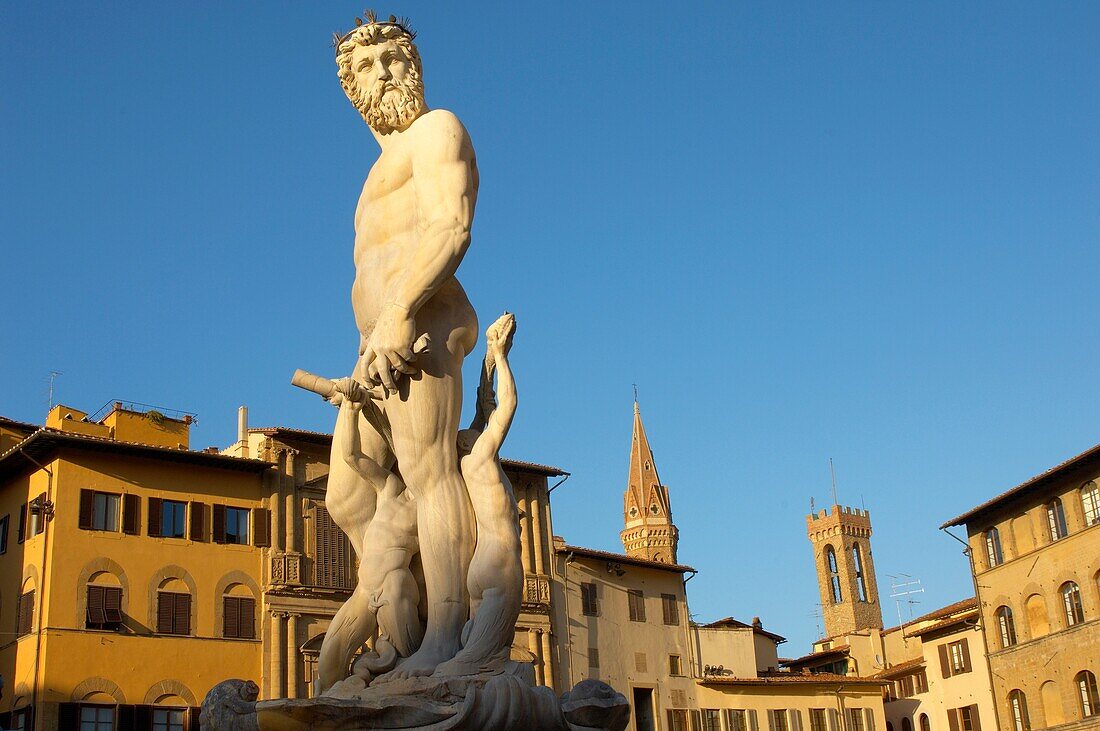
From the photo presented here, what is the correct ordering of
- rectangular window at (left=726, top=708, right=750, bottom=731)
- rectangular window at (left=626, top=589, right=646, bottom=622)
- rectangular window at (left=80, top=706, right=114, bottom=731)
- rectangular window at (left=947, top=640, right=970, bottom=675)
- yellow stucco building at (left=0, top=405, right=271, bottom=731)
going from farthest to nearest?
rectangular window at (left=947, top=640, right=970, bottom=675) → rectangular window at (left=726, top=708, right=750, bottom=731) → rectangular window at (left=626, top=589, right=646, bottom=622) → yellow stucco building at (left=0, top=405, right=271, bottom=731) → rectangular window at (left=80, top=706, right=114, bottom=731)

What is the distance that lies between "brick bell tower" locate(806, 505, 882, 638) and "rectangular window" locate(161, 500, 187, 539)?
86.9 m

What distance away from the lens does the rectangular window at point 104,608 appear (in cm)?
3397

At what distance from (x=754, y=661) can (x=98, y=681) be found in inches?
1003

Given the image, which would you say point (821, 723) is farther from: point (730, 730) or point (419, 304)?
point (419, 304)

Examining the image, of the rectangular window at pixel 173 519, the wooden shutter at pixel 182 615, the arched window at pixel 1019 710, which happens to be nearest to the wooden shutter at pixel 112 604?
the wooden shutter at pixel 182 615

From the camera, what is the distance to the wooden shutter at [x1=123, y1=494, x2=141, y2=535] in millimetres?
35375

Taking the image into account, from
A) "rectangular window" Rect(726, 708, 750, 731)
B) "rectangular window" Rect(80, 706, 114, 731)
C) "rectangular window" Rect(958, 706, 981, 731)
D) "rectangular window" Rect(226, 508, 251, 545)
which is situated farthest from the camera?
"rectangular window" Rect(958, 706, 981, 731)

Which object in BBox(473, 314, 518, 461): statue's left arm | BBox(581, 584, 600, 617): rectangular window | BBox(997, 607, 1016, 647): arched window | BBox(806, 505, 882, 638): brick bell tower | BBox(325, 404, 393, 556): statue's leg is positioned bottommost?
BBox(325, 404, 393, 556): statue's leg

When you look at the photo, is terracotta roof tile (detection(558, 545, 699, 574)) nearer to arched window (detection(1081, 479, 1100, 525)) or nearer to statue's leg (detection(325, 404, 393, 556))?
arched window (detection(1081, 479, 1100, 525))

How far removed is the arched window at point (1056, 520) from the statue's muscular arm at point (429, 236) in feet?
137

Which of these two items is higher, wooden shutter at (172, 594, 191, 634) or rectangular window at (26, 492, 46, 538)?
rectangular window at (26, 492, 46, 538)

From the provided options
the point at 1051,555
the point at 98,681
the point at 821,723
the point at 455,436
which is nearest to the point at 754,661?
the point at 821,723

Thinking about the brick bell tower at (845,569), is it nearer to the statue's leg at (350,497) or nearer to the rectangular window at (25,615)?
the rectangular window at (25,615)

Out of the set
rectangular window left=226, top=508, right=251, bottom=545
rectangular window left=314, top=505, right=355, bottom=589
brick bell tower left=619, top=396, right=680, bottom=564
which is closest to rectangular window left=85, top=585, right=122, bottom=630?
rectangular window left=226, top=508, right=251, bottom=545
